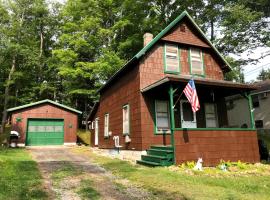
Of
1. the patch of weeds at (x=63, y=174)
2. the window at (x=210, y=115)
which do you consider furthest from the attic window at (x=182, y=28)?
the patch of weeds at (x=63, y=174)

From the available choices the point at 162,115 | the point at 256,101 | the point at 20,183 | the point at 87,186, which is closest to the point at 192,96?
the point at 162,115

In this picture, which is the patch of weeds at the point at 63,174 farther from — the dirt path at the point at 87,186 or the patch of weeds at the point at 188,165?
the patch of weeds at the point at 188,165

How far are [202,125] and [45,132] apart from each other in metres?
16.0

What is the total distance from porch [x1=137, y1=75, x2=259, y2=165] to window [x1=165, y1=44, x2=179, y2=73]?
176 centimetres

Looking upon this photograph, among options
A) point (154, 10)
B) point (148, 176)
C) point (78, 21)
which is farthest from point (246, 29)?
point (148, 176)

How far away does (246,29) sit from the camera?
27359 mm

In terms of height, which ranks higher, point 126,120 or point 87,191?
point 126,120

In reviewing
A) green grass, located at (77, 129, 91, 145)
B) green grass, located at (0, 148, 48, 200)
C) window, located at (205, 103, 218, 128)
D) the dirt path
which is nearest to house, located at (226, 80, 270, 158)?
window, located at (205, 103, 218, 128)

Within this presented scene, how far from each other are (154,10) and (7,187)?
26752 millimetres

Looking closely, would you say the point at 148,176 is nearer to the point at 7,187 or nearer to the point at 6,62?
the point at 7,187

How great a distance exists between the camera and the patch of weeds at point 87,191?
5.82m

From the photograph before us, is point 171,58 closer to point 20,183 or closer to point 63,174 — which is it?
point 63,174

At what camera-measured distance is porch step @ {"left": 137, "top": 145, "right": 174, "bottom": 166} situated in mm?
10070

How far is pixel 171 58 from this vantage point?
47.5 feet
